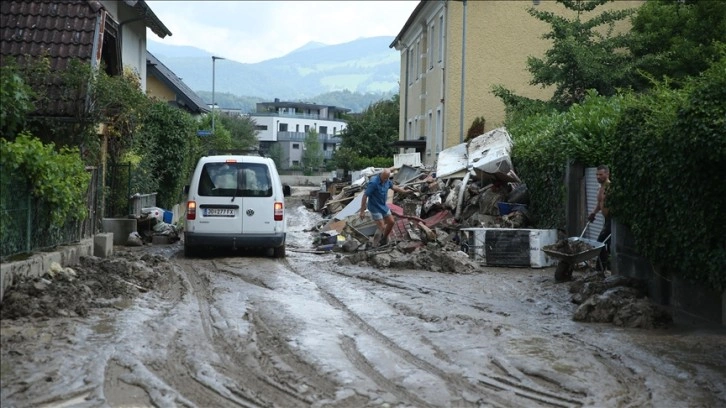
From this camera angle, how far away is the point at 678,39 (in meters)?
28.7

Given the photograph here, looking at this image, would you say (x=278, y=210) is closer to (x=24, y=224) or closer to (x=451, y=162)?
(x=24, y=224)

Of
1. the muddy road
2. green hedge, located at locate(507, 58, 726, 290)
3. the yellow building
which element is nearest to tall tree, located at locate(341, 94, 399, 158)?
the yellow building

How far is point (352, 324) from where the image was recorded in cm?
1052

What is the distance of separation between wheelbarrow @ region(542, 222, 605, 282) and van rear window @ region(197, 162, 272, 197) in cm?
572

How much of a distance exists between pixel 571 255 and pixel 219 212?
22.2ft

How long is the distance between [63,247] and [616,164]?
312 inches

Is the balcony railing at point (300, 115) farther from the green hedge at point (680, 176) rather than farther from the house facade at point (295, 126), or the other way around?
the green hedge at point (680, 176)

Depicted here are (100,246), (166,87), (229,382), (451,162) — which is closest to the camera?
(229,382)

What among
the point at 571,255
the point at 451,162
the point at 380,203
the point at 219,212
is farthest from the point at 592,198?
the point at 451,162

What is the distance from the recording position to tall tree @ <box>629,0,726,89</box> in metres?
28.4

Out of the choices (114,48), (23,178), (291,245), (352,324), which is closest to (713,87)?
(352,324)

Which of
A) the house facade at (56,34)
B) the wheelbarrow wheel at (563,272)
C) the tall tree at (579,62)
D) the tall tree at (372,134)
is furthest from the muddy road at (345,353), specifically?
the tall tree at (372,134)

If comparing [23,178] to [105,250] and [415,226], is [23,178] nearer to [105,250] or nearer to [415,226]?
[105,250]

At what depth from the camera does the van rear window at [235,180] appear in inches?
674
